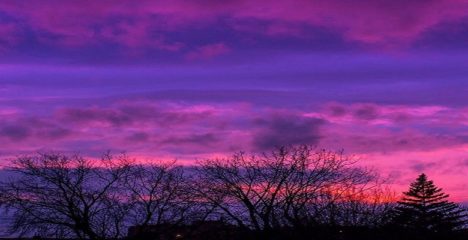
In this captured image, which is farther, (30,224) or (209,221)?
(209,221)

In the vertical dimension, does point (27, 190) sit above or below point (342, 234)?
above

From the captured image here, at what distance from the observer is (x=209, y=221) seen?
88.1 ft

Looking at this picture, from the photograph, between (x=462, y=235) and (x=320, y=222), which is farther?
(x=462, y=235)

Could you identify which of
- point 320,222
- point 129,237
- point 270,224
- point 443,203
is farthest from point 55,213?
point 443,203

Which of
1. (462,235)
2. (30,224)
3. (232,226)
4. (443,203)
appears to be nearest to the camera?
(30,224)

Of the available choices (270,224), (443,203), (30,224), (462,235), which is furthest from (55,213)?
(443,203)

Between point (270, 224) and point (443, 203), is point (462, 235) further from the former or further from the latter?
point (443, 203)

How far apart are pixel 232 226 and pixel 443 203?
41884 mm

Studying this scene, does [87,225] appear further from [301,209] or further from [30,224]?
[301,209]

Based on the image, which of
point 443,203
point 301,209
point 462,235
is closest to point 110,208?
point 301,209

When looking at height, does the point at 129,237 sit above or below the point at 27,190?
below

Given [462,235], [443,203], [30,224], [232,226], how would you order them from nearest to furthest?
[30,224] → [232,226] → [462,235] → [443,203]

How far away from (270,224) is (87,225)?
22.0 ft

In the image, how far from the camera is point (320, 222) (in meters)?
26.1
